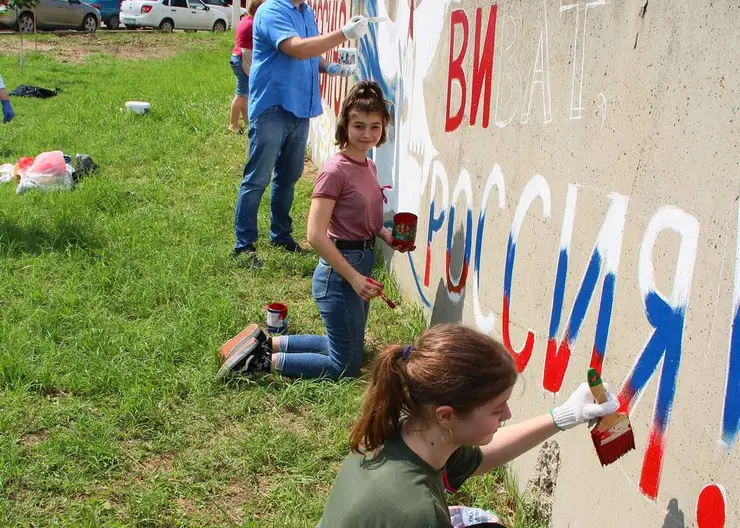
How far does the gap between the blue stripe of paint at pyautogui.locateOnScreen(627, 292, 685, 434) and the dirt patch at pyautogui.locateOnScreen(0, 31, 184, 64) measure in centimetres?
1754

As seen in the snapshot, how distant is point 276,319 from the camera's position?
13.4 feet

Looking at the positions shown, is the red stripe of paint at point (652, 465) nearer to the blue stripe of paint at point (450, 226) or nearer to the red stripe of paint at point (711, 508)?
the red stripe of paint at point (711, 508)

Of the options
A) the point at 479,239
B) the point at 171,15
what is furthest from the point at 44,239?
the point at 171,15

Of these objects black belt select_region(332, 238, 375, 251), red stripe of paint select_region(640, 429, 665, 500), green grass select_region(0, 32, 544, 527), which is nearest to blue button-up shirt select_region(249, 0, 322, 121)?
green grass select_region(0, 32, 544, 527)

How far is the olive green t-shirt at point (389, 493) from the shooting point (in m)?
1.70

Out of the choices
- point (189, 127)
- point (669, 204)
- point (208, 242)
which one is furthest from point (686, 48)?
point (189, 127)

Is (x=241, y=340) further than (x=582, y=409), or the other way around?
(x=241, y=340)

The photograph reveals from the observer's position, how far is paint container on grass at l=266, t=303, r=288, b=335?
4086 millimetres

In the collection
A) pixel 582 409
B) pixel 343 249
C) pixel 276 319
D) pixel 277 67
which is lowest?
pixel 276 319

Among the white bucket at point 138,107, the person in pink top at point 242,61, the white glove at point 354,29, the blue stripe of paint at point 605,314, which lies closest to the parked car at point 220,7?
the white bucket at point 138,107

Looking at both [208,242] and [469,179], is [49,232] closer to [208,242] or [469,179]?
[208,242]

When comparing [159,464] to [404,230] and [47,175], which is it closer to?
[404,230]

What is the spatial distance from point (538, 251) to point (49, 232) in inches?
161

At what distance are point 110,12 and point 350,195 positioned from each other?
86.1 ft
